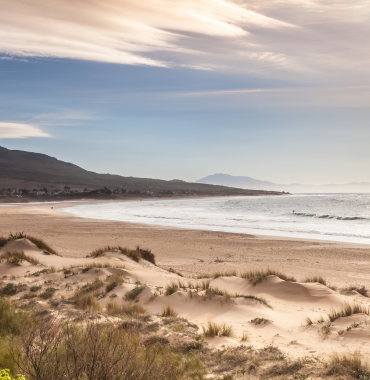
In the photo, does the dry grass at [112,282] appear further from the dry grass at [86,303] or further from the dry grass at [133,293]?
the dry grass at [86,303]

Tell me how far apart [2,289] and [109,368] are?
6.87 m

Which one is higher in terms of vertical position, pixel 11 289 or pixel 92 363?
pixel 92 363

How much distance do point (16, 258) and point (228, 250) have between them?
1027 cm

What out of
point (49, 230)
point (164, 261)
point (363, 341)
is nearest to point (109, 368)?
point (363, 341)

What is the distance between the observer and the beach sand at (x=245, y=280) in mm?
6285

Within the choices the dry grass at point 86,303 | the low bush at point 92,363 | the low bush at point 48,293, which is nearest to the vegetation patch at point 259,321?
the low bush at point 92,363

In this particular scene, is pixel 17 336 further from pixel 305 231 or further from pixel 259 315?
pixel 305 231

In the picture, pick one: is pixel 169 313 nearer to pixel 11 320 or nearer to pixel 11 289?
pixel 11 320

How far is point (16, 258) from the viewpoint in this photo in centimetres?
1268

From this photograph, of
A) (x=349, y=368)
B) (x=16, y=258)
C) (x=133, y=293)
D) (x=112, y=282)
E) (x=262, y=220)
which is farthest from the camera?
(x=262, y=220)

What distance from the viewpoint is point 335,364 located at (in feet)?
14.9

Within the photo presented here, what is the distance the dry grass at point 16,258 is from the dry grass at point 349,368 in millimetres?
11152

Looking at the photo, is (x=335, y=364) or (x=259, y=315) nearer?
(x=335, y=364)

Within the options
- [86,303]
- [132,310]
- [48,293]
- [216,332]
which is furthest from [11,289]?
[216,332]
